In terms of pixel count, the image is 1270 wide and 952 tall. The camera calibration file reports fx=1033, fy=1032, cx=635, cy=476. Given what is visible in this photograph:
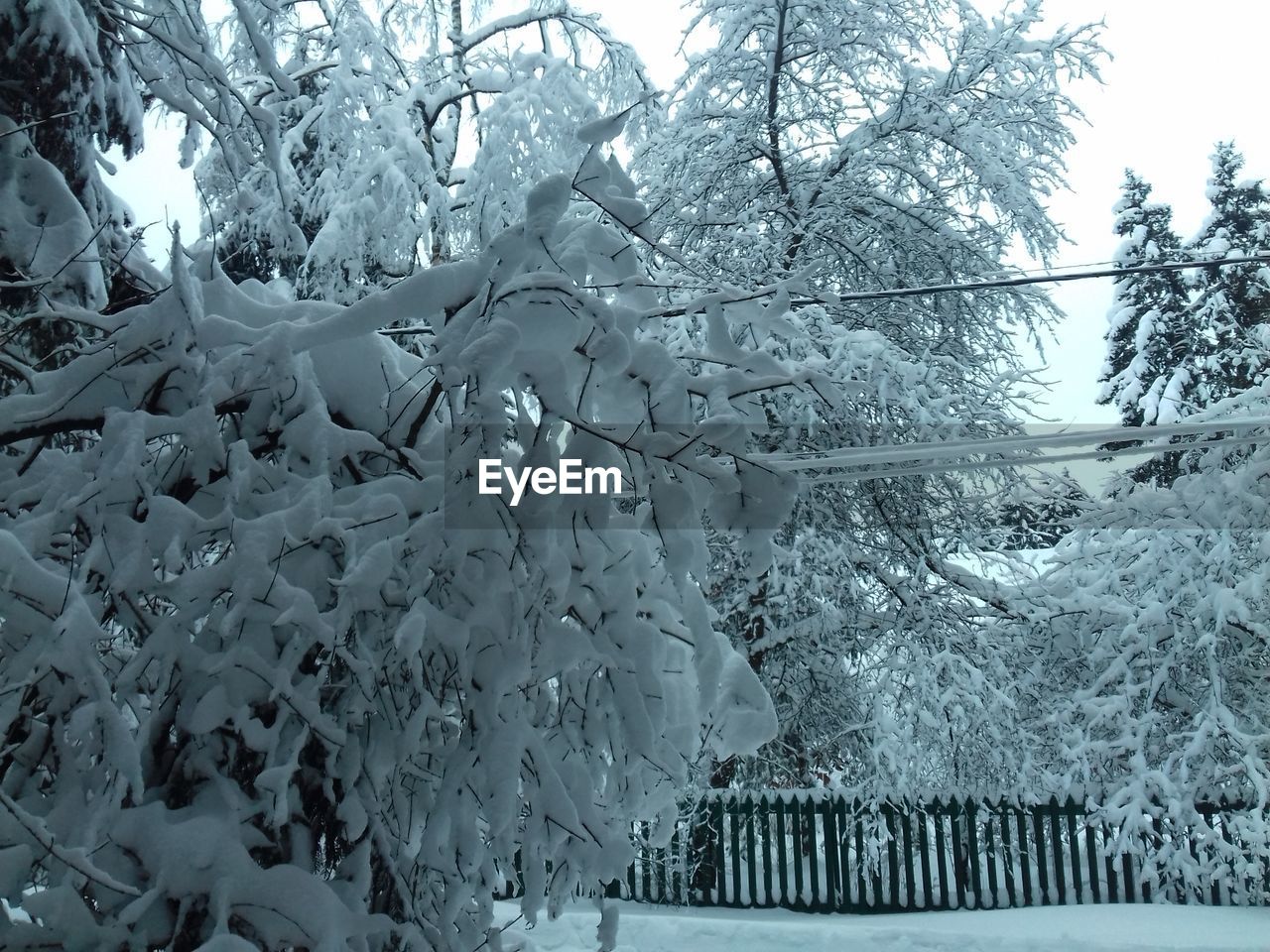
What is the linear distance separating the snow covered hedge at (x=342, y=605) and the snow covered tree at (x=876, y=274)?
20.1 ft

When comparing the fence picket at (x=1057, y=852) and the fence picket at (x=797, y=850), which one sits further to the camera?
the fence picket at (x=797, y=850)

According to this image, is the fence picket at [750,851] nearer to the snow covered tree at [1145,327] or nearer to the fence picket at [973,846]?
the fence picket at [973,846]

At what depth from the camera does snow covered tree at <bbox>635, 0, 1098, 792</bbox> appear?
8.57 meters

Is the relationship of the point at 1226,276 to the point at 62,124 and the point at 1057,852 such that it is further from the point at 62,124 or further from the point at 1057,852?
the point at 62,124

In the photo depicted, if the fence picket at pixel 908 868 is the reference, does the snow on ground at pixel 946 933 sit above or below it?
below

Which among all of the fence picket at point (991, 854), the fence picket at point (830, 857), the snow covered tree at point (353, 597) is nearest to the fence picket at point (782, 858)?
the fence picket at point (830, 857)

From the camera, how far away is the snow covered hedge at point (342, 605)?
6.55 feet

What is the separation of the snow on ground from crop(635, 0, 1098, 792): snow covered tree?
1.18 metres

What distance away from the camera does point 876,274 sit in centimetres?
961

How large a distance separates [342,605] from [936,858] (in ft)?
29.3

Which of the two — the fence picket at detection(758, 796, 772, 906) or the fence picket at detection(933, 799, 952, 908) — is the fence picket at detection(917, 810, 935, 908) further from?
the fence picket at detection(758, 796, 772, 906)

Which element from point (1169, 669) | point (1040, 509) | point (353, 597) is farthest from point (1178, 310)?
point (353, 597)

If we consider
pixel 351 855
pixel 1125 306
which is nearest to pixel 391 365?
pixel 351 855

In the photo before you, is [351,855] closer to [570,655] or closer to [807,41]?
[570,655]
